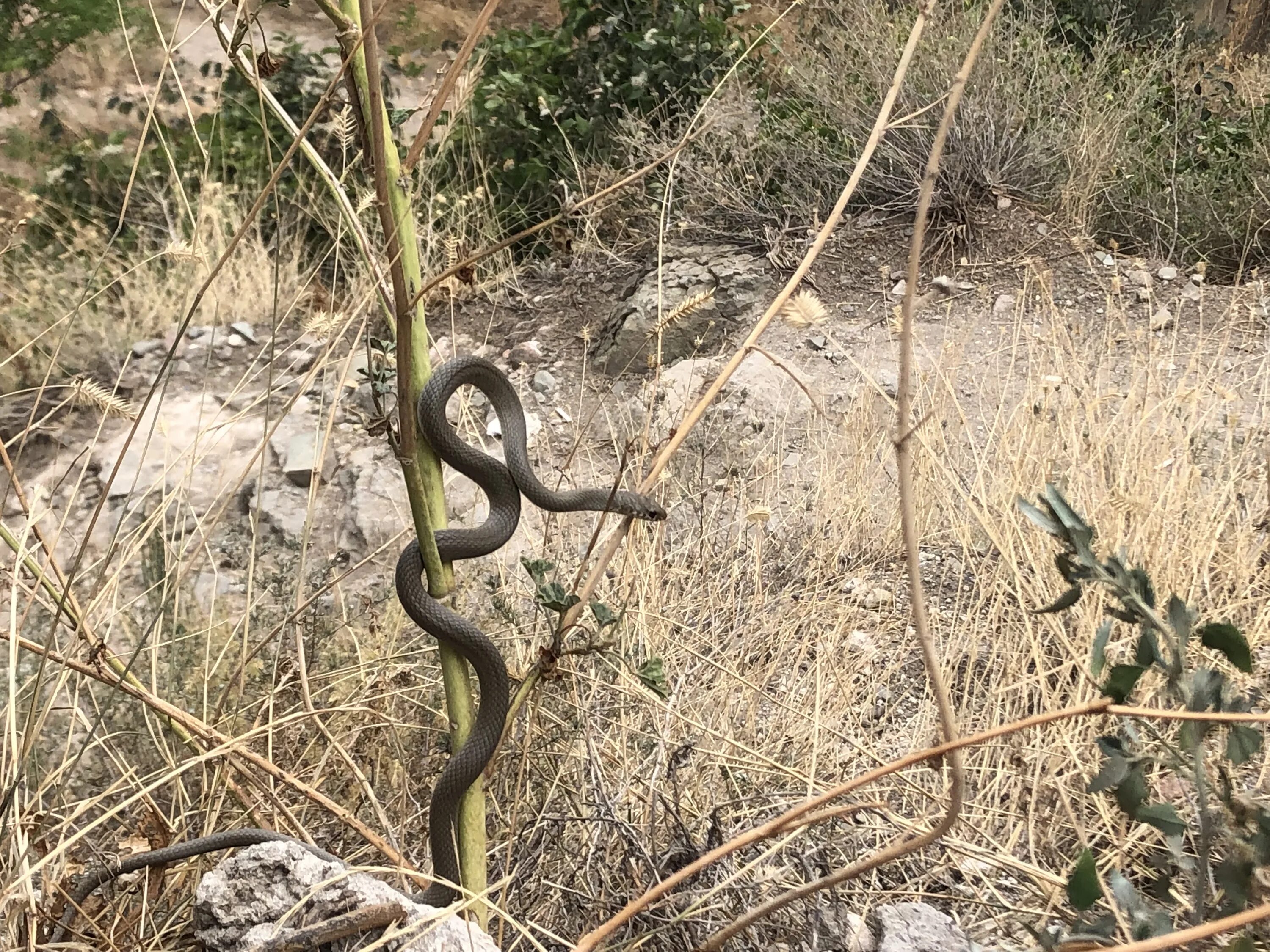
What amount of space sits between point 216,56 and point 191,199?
2.82 metres

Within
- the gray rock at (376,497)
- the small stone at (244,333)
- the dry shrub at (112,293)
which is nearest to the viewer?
the gray rock at (376,497)

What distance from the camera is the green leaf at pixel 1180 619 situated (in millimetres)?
857

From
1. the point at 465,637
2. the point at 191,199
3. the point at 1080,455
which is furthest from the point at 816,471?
the point at 191,199

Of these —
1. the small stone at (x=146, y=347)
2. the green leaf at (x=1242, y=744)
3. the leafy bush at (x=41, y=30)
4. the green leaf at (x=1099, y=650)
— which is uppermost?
the leafy bush at (x=41, y=30)

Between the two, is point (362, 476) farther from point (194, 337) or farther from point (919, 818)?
point (919, 818)

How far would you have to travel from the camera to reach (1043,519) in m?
0.87

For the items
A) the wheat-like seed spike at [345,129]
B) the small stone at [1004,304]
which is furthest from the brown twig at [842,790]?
the small stone at [1004,304]

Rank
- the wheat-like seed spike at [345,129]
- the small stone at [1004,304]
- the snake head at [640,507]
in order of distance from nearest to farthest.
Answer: the wheat-like seed spike at [345,129] → the snake head at [640,507] → the small stone at [1004,304]

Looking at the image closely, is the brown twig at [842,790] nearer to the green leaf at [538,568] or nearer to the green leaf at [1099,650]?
the green leaf at [1099,650]

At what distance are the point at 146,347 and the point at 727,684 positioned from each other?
12.1 feet

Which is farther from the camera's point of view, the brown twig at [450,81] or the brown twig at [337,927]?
the brown twig at [337,927]

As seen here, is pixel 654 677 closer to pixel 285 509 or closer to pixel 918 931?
pixel 918 931

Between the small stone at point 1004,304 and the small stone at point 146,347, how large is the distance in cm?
377

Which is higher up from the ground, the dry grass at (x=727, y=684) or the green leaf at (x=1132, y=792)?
the green leaf at (x=1132, y=792)
